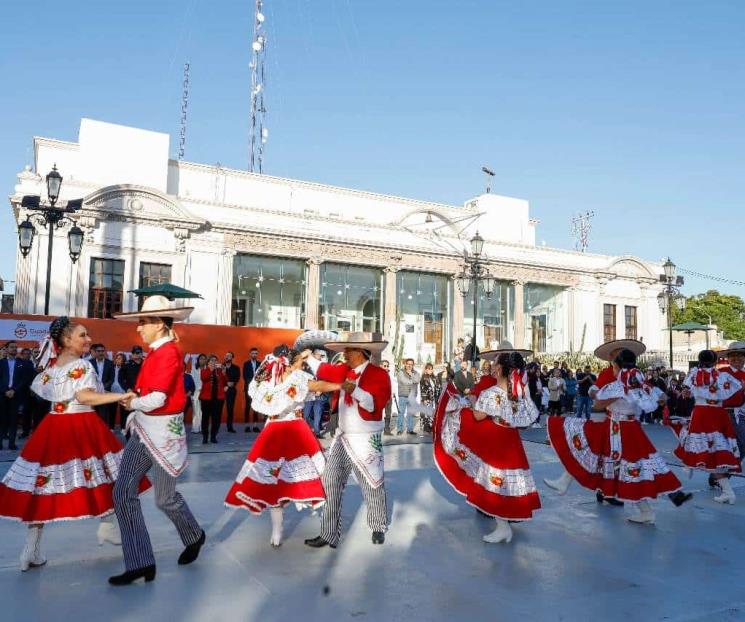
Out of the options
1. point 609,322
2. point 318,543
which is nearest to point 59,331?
point 318,543

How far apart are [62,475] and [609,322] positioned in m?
34.1

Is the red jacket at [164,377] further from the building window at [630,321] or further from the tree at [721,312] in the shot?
the tree at [721,312]

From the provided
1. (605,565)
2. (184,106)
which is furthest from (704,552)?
(184,106)

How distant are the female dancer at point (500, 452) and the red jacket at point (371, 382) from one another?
3.38ft

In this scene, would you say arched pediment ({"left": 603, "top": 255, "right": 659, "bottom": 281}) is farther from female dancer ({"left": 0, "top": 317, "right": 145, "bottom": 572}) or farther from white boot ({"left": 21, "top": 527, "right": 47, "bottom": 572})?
white boot ({"left": 21, "top": 527, "right": 47, "bottom": 572})

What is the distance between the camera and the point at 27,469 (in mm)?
4508

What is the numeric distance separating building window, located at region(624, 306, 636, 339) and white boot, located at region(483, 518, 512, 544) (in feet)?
106

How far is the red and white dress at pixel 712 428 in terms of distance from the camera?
759 cm

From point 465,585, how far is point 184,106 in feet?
124

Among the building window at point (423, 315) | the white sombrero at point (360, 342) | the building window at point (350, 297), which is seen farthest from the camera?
the building window at point (423, 315)

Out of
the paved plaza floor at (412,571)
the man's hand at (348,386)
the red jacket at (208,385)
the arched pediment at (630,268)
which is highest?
the arched pediment at (630,268)

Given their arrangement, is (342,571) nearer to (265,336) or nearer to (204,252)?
(265,336)

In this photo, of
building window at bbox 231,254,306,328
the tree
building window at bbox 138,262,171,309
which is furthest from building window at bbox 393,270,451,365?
the tree

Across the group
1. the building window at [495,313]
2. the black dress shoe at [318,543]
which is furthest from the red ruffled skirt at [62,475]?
the building window at [495,313]
